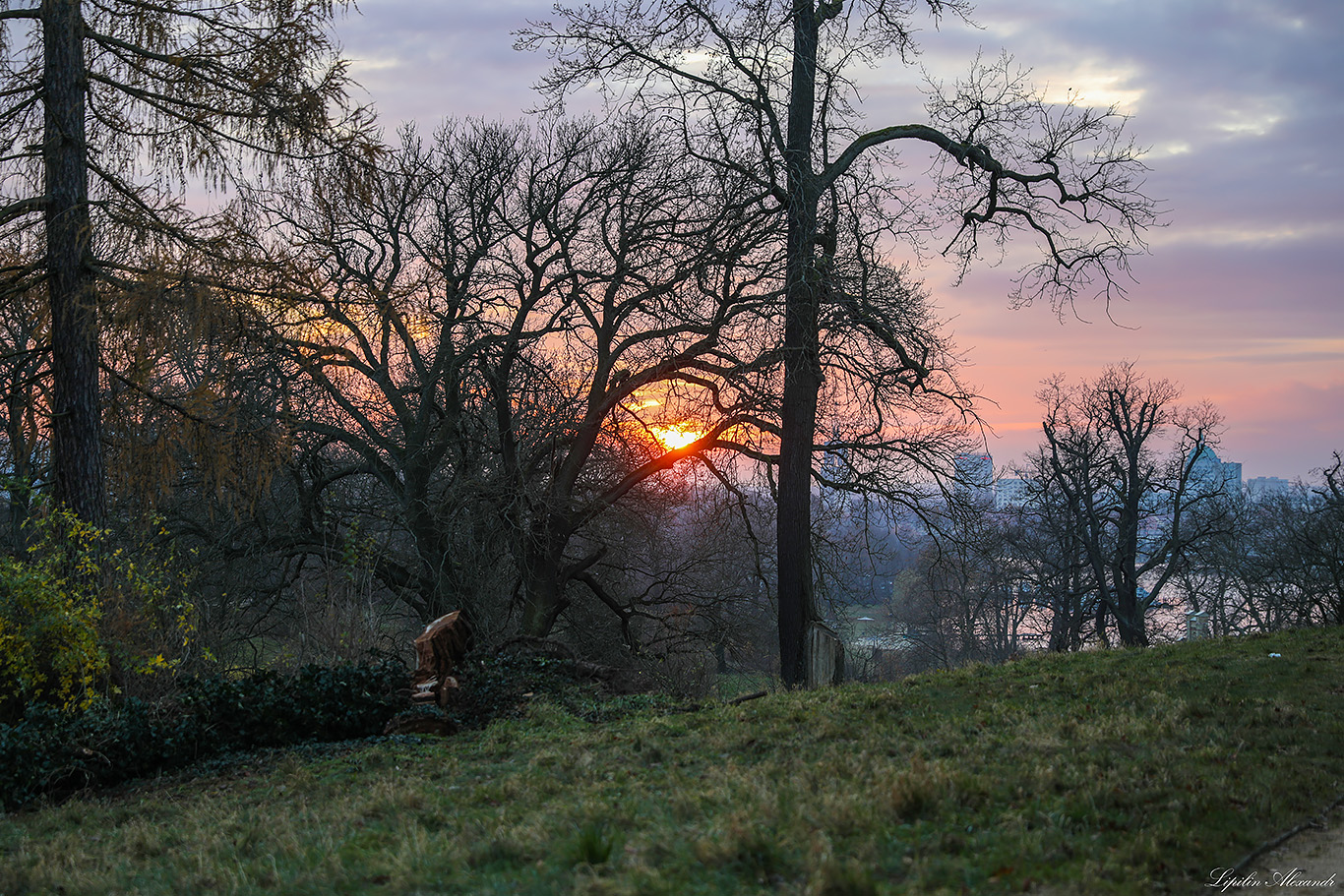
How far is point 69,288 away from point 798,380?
29.0ft

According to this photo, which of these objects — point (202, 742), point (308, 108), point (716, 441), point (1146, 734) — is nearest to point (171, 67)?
point (308, 108)

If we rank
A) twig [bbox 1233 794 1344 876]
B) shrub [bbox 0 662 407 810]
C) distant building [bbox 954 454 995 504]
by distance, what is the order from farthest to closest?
distant building [bbox 954 454 995 504] < shrub [bbox 0 662 407 810] < twig [bbox 1233 794 1344 876]

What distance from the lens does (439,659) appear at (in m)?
9.84

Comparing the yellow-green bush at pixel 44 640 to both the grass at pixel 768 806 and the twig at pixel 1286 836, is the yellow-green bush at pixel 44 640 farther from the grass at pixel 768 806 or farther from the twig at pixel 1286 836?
the twig at pixel 1286 836

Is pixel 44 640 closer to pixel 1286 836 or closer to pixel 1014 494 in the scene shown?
pixel 1286 836

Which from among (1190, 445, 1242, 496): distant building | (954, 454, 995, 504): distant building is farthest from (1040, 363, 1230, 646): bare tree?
(954, 454, 995, 504): distant building

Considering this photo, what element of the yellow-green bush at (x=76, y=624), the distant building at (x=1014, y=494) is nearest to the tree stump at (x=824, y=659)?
the yellow-green bush at (x=76, y=624)

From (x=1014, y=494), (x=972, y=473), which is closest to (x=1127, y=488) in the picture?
(x=1014, y=494)

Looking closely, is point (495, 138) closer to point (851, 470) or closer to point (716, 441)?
point (716, 441)

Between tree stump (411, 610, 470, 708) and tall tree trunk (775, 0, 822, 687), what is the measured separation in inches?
174

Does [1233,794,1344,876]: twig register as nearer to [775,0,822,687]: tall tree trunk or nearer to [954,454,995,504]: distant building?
[775,0,822,687]: tall tree trunk

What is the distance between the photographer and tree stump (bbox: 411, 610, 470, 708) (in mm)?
9297

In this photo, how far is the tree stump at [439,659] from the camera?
9.30 m

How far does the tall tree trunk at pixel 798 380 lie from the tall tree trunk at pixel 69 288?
820cm
